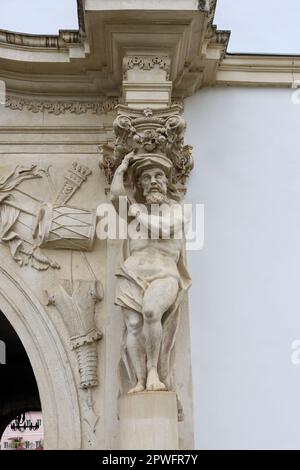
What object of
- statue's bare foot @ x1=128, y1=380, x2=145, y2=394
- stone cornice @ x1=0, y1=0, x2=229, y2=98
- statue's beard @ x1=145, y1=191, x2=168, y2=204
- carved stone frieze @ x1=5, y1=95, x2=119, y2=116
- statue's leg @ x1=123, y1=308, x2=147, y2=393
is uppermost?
stone cornice @ x1=0, y1=0, x2=229, y2=98

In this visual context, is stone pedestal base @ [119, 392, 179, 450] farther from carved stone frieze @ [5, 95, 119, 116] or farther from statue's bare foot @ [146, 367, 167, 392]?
carved stone frieze @ [5, 95, 119, 116]

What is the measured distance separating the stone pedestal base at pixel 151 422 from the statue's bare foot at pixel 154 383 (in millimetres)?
32

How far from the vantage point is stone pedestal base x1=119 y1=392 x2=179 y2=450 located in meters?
3.31

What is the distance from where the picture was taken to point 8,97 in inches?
179

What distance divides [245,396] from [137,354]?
0.88 metres

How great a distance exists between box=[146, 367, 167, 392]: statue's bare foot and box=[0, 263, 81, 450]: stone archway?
65 centimetres

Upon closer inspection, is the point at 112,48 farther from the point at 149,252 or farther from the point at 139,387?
the point at 139,387

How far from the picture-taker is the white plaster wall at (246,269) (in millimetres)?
3883

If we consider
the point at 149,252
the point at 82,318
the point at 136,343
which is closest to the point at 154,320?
the point at 136,343

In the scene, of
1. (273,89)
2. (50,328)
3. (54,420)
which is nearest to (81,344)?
(50,328)

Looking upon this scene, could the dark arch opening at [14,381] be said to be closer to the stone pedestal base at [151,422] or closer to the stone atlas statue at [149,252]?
the stone atlas statue at [149,252]

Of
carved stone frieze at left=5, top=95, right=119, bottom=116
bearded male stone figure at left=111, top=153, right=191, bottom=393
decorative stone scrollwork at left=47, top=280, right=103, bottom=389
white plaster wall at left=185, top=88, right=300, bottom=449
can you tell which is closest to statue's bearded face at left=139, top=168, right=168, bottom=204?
bearded male stone figure at left=111, top=153, right=191, bottom=393

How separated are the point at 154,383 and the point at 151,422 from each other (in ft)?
0.70
